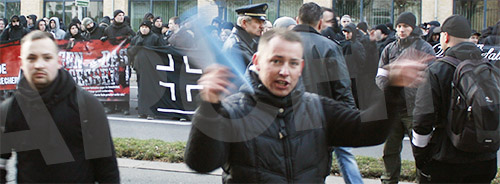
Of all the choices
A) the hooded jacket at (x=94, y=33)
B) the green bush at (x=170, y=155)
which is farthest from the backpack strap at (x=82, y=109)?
the hooded jacket at (x=94, y=33)

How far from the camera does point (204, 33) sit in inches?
158

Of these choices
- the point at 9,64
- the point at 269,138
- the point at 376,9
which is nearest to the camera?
the point at 269,138

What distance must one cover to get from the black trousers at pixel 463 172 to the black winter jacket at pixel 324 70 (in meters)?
0.95

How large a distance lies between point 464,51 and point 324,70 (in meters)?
1.09

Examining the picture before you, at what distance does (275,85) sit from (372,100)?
0.52 m

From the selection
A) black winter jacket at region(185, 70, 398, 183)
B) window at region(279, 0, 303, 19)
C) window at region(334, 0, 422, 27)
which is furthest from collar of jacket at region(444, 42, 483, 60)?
window at region(279, 0, 303, 19)

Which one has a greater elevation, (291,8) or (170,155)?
(291,8)

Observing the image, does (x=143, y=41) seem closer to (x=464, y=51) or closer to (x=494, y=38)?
(x=494, y=38)

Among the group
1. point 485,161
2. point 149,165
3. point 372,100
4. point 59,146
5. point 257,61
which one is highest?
point 257,61

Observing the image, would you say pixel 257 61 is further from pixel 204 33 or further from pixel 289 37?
pixel 204 33

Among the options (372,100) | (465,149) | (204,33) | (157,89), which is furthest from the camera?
(157,89)

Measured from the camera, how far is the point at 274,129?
2828 millimetres

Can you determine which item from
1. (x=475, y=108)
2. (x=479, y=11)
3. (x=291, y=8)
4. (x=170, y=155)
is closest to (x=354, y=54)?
(x=170, y=155)

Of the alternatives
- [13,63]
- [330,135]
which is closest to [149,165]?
[330,135]
